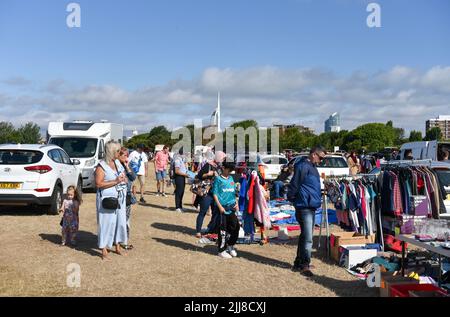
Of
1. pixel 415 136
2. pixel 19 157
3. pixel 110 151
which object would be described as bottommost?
pixel 19 157

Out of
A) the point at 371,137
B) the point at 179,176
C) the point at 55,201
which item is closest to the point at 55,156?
the point at 55,201

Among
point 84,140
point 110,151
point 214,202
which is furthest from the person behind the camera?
point 84,140

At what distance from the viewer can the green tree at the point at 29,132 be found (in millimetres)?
60359

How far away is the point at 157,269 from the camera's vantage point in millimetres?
7395

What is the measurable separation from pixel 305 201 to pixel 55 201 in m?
7.49

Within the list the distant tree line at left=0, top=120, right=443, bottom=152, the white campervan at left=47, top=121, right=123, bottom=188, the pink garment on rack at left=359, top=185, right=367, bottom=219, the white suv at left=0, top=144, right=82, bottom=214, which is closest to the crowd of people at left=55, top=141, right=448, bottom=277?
the pink garment on rack at left=359, top=185, right=367, bottom=219

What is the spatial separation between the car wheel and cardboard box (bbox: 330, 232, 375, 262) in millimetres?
7178

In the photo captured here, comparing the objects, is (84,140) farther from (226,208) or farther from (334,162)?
(226,208)

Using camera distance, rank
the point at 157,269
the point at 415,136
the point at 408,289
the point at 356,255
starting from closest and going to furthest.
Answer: the point at 408,289 → the point at 157,269 → the point at 356,255 → the point at 415,136

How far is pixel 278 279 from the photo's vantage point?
6922 millimetres

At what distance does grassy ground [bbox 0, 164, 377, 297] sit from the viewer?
6336mm

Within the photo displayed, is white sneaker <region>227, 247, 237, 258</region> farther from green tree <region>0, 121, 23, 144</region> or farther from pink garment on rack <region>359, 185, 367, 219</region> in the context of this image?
green tree <region>0, 121, 23, 144</region>
